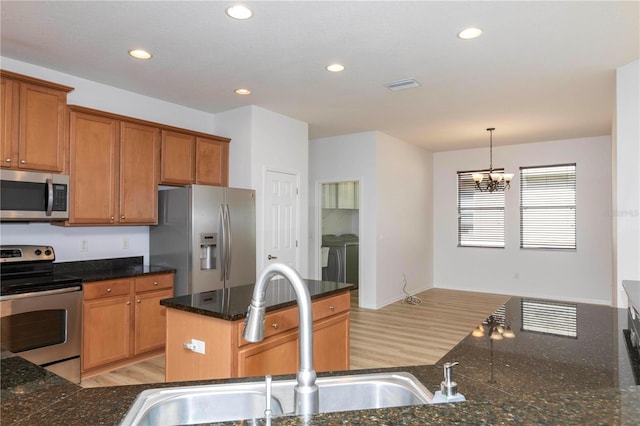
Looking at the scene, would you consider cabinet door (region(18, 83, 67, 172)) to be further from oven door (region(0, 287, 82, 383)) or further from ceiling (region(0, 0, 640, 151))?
oven door (region(0, 287, 82, 383))

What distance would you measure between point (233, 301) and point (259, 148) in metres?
2.66

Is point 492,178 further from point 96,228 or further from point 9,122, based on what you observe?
point 9,122

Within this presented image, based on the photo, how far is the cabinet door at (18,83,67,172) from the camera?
10.2 ft

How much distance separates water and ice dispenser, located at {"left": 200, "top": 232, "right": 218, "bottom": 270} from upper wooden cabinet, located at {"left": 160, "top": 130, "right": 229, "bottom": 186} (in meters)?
0.75

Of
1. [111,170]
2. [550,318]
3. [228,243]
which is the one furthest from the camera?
[228,243]

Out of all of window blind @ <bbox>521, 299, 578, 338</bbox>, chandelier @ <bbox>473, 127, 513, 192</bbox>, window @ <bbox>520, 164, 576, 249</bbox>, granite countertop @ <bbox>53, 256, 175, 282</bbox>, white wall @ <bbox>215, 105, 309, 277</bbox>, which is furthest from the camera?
window @ <bbox>520, 164, 576, 249</bbox>

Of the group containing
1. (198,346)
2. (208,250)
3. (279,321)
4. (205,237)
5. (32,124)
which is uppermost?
(32,124)

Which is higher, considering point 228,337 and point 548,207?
point 548,207

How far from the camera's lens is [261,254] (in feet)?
15.3

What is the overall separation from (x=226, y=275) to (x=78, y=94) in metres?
2.26

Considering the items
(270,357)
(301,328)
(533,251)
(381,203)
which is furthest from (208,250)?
(533,251)

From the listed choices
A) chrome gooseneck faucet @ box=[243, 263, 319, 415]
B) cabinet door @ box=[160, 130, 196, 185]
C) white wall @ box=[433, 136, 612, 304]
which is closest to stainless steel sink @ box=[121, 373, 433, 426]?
chrome gooseneck faucet @ box=[243, 263, 319, 415]

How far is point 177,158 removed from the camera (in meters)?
4.29

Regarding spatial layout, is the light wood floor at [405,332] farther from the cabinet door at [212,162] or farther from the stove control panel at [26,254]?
the cabinet door at [212,162]
